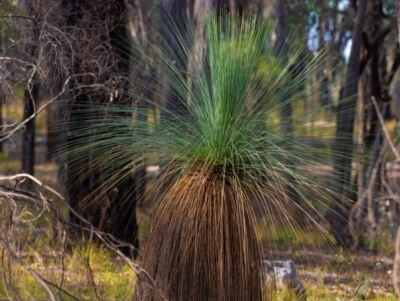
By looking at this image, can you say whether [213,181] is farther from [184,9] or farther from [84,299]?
[184,9]

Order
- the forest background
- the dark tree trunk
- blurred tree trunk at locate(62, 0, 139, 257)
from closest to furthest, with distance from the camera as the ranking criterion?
the forest background, blurred tree trunk at locate(62, 0, 139, 257), the dark tree trunk

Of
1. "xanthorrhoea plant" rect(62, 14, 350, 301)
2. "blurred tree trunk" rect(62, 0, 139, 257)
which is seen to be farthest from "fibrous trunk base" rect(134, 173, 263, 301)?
"blurred tree trunk" rect(62, 0, 139, 257)

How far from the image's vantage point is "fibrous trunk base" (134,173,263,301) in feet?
15.8

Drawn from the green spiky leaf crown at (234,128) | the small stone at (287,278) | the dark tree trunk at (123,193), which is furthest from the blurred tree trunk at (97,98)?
the small stone at (287,278)

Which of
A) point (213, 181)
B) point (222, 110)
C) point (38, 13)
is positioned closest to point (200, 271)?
point (213, 181)

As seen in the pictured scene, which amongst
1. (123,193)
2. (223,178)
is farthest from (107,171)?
(123,193)

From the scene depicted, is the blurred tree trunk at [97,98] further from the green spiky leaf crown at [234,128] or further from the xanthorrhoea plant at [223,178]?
the xanthorrhoea plant at [223,178]

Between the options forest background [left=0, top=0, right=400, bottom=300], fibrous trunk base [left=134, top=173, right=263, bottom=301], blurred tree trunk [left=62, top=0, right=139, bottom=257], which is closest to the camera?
fibrous trunk base [left=134, top=173, right=263, bottom=301]

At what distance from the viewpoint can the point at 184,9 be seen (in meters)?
8.88

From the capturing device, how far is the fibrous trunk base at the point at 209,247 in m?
4.81

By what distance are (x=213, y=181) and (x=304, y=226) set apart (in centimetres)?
68

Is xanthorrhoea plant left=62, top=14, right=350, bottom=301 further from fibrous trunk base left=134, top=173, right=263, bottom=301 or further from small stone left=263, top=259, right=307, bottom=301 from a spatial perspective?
small stone left=263, top=259, right=307, bottom=301

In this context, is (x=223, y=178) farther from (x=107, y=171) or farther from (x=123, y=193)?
(x=123, y=193)

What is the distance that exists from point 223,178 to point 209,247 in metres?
0.46
